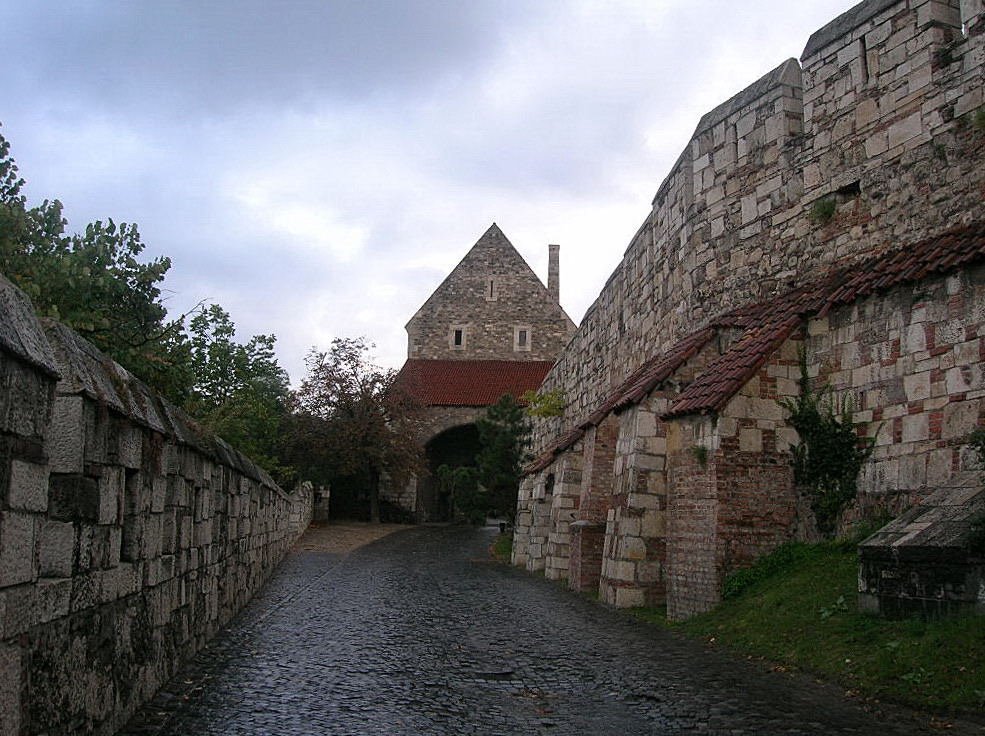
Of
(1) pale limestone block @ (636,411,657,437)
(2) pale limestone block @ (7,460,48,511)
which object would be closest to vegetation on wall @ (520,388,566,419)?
(1) pale limestone block @ (636,411,657,437)

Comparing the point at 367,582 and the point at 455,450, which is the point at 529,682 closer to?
the point at 367,582

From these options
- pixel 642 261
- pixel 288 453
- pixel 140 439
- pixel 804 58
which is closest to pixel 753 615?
pixel 140 439

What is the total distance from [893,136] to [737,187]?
2.36m

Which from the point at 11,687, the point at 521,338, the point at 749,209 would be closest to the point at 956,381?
the point at 749,209

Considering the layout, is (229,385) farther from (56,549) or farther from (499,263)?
(499,263)

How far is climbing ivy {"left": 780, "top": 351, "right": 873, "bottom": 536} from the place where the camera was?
28.7 ft

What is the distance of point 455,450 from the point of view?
145 feet

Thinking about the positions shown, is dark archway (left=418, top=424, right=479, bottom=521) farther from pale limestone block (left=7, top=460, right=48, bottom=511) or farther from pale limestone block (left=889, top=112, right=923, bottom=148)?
pale limestone block (left=7, top=460, right=48, bottom=511)

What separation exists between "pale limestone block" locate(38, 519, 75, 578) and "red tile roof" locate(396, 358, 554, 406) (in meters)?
36.0

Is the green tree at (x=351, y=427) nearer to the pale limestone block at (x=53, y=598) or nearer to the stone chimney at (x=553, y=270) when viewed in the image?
the stone chimney at (x=553, y=270)

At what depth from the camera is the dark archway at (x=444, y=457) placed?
42.0 meters

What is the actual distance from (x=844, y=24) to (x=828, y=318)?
3339 millimetres

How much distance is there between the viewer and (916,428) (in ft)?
26.5

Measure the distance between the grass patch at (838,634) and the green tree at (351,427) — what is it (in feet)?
79.8
